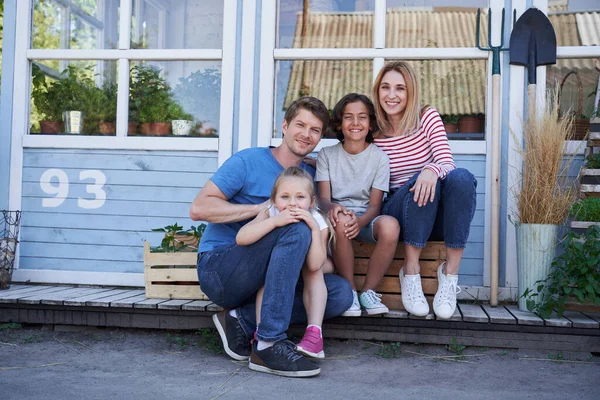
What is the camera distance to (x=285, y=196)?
245 cm

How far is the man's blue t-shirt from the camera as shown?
2625mm

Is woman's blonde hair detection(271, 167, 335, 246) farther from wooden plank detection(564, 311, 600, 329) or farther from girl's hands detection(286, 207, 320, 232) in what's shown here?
wooden plank detection(564, 311, 600, 329)

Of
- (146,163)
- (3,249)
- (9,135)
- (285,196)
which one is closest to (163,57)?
(146,163)

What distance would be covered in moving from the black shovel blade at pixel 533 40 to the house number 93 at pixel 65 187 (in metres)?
2.40

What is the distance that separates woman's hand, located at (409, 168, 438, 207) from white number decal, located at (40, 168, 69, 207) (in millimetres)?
2143

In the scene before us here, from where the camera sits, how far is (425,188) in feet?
8.57

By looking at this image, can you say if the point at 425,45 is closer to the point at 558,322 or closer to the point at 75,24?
the point at 558,322

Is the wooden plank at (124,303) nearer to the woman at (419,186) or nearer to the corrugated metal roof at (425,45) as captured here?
the woman at (419,186)

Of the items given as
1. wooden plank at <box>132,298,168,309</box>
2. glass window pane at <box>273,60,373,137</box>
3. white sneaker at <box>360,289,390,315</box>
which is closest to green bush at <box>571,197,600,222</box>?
white sneaker at <box>360,289,390,315</box>

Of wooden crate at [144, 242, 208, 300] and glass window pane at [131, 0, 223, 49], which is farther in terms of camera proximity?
glass window pane at [131, 0, 223, 49]

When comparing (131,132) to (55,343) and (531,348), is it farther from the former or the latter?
(531,348)

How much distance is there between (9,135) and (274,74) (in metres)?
1.61

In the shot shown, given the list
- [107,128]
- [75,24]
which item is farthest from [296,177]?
[75,24]

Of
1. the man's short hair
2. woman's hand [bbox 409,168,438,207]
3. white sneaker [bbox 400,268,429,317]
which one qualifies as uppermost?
the man's short hair
